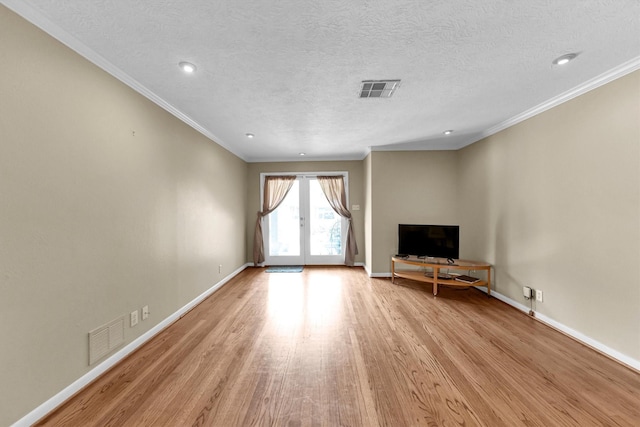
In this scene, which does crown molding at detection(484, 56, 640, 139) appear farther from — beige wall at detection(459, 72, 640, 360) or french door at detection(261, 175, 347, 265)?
french door at detection(261, 175, 347, 265)

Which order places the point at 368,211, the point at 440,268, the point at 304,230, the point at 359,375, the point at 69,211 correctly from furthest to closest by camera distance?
1. the point at 304,230
2. the point at 368,211
3. the point at 440,268
4. the point at 359,375
5. the point at 69,211

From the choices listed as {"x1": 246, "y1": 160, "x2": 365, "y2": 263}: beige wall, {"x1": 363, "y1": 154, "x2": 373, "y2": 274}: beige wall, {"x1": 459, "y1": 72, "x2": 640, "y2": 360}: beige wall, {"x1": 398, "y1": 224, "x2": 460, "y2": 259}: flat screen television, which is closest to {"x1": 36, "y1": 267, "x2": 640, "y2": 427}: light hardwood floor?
{"x1": 459, "y1": 72, "x2": 640, "y2": 360}: beige wall

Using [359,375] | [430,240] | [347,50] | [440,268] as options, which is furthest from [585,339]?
[347,50]

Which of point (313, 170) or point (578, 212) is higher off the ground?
point (313, 170)

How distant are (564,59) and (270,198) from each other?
4.93 metres

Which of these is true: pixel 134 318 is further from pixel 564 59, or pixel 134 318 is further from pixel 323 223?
pixel 564 59

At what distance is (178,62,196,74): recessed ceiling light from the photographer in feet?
6.52

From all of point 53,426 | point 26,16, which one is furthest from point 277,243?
point 26,16

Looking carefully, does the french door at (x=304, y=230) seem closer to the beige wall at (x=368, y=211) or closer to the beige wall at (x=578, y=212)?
the beige wall at (x=368, y=211)

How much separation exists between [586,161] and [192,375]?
4.07 metres

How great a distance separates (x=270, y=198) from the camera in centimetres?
569

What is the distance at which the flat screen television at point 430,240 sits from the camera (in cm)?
394

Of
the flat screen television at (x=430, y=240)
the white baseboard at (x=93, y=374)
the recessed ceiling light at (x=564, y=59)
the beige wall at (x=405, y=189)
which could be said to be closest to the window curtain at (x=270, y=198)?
the beige wall at (x=405, y=189)

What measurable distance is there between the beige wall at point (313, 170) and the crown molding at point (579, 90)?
2.80 metres
